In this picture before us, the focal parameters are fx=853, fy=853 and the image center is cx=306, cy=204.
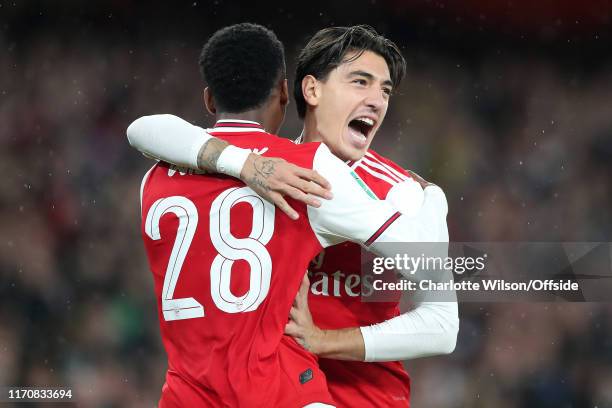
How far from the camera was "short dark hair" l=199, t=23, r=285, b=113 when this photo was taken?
2240mm

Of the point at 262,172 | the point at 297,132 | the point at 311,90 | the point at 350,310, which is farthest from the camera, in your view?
the point at 297,132

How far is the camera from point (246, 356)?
2.05m

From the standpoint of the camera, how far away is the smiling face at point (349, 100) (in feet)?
8.68

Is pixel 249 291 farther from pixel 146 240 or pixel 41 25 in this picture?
pixel 41 25

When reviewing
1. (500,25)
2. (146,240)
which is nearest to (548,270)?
(500,25)

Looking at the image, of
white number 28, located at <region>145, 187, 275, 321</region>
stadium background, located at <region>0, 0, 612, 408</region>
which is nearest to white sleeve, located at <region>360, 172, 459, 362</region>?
white number 28, located at <region>145, 187, 275, 321</region>

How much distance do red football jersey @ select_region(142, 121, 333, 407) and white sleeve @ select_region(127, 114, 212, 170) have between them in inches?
2.7

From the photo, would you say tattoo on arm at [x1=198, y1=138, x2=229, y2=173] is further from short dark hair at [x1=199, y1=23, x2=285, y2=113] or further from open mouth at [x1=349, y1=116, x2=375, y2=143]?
open mouth at [x1=349, y1=116, x2=375, y2=143]

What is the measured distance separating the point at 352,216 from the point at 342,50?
0.78m

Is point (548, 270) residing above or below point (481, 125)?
below

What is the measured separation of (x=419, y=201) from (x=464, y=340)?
329cm

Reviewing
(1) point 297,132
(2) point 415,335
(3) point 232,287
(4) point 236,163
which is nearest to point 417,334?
(2) point 415,335

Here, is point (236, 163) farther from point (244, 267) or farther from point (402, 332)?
point (402, 332)

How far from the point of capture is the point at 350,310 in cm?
257
